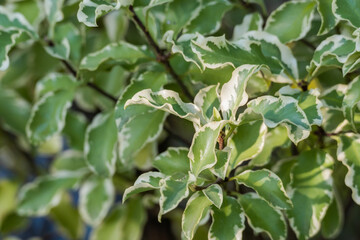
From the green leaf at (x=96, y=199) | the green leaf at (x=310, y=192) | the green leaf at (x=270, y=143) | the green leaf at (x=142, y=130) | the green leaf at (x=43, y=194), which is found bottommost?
the green leaf at (x=96, y=199)

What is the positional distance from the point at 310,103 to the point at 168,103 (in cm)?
21

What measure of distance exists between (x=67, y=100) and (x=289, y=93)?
44 centimetres

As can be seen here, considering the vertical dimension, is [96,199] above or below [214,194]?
below

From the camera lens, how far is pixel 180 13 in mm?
897

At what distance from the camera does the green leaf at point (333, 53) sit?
28.3 inches

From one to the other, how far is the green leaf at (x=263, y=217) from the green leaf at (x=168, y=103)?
0.55ft

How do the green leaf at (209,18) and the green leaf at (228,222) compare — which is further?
the green leaf at (209,18)

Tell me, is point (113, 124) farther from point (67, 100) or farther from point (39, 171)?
point (39, 171)

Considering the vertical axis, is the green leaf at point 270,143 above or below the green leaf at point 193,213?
below

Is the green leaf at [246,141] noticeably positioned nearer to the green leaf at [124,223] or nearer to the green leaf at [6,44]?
the green leaf at [6,44]

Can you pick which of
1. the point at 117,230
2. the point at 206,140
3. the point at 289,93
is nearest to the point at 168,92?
the point at 206,140

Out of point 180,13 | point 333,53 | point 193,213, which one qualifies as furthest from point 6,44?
point 333,53

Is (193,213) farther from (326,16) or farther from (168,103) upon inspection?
(326,16)

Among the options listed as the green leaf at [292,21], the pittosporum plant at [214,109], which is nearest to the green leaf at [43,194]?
the pittosporum plant at [214,109]
